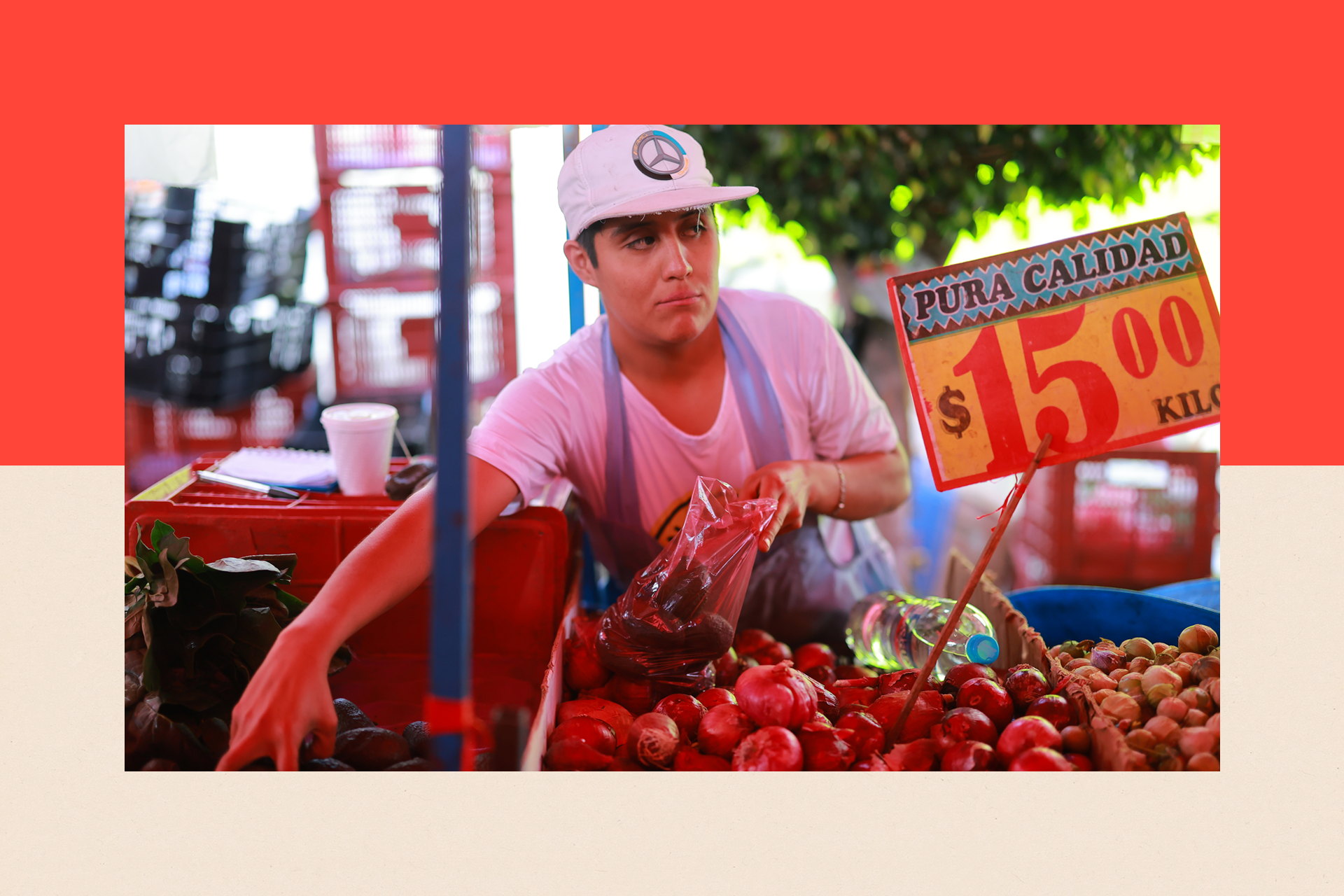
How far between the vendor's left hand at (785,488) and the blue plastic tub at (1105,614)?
73 centimetres

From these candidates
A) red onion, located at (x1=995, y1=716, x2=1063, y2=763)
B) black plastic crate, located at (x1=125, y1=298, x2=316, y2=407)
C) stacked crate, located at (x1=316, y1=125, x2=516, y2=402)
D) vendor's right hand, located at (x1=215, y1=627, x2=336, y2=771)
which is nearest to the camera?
vendor's right hand, located at (x1=215, y1=627, x2=336, y2=771)

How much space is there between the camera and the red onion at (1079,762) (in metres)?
1.47

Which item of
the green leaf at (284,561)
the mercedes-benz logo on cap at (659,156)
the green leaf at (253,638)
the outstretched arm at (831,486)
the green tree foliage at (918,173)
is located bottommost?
the green leaf at (253,638)

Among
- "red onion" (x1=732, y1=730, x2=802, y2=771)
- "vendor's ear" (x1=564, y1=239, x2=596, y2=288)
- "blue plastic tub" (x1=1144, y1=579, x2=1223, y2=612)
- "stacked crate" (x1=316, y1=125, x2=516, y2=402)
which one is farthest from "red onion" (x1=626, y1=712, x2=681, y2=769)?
"stacked crate" (x1=316, y1=125, x2=516, y2=402)

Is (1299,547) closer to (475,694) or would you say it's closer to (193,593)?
(475,694)

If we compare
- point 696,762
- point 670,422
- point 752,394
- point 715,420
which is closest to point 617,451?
point 670,422

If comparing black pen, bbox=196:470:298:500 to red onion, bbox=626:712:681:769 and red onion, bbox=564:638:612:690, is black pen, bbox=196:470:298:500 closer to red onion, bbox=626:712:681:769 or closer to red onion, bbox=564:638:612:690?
red onion, bbox=564:638:612:690

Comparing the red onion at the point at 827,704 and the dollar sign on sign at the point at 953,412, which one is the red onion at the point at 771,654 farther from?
the dollar sign on sign at the point at 953,412

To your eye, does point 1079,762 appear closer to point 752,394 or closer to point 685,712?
point 685,712

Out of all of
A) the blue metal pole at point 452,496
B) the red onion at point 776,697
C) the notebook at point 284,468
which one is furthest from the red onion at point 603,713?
the notebook at point 284,468

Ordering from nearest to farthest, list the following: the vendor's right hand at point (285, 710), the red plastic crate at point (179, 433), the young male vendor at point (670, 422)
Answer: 1. the vendor's right hand at point (285, 710)
2. the young male vendor at point (670, 422)
3. the red plastic crate at point (179, 433)

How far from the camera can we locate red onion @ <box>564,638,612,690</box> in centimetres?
179

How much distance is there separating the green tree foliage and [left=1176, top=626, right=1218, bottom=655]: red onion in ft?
5.22

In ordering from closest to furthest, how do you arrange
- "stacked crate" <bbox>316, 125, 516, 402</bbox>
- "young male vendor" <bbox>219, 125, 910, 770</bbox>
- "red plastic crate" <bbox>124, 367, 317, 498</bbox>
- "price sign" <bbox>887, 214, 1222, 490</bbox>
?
"price sign" <bbox>887, 214, 1222, 490</bbox>, "young male vendor" <bbox>219, 125, 910, 770</bbox>, "stacked crate" <bbox>316, 125, 516, 402</bbox>, "red plastic crate" <bbox>124, 367, 317, 498</bbox>
